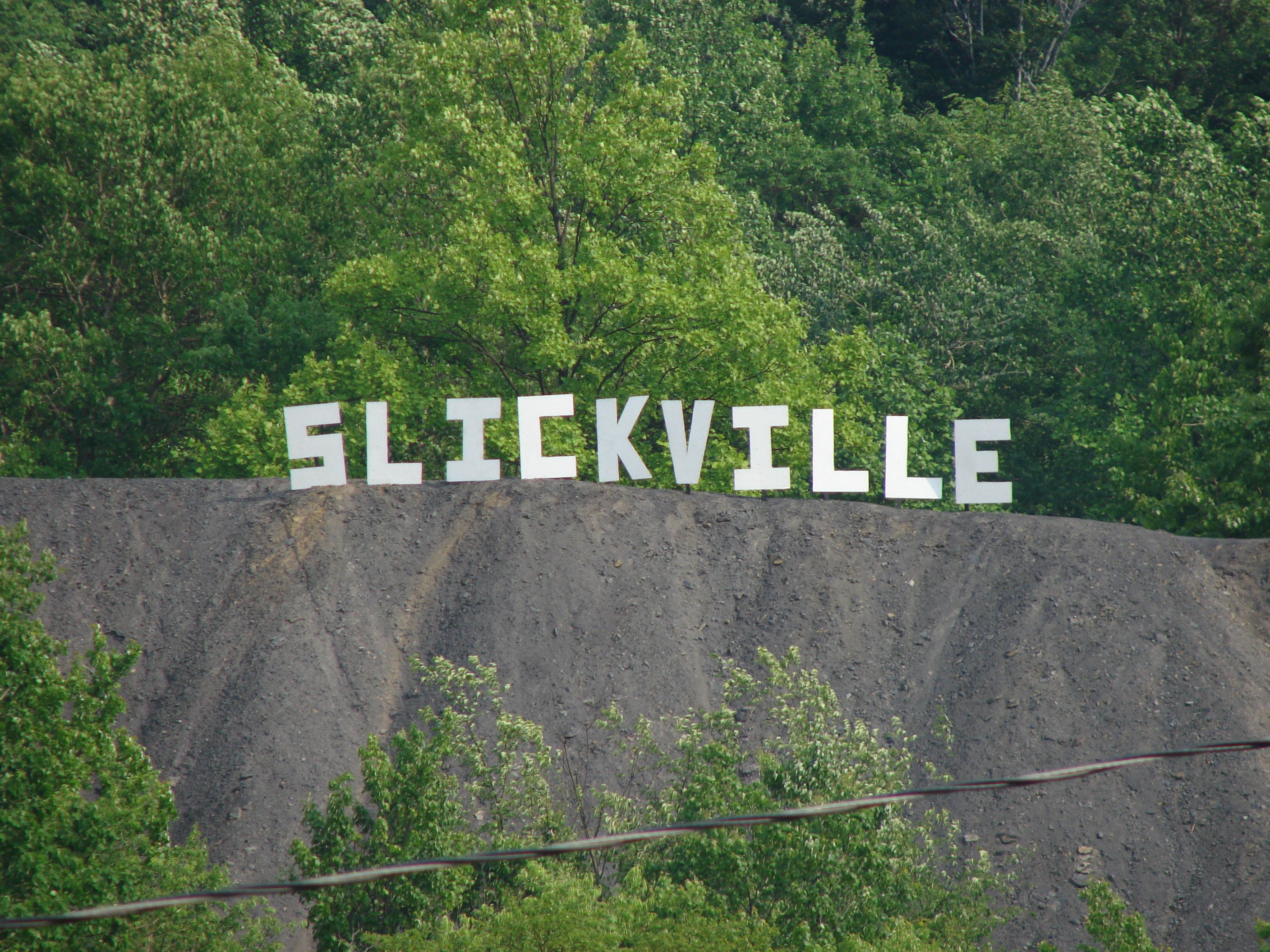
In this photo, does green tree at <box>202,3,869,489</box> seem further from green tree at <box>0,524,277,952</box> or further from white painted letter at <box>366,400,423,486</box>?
green tree at <box>0,524,277,952</box>

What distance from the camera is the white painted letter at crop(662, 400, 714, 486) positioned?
34.6 meters

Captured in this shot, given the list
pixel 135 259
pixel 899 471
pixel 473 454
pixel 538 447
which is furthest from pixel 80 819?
pixel 135 259

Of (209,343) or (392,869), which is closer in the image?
(392,869)

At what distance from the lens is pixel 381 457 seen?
113 feet

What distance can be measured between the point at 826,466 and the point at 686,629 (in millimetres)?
6135

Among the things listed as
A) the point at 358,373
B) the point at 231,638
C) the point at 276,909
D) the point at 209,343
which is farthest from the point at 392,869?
the point at 209,343

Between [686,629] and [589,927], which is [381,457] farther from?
[589,927]

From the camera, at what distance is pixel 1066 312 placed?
49.8 m

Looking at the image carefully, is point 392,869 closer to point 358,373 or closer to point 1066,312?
point 358,373

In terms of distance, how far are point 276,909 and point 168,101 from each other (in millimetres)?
30581

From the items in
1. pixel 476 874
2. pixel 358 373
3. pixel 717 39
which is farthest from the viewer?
pixel 717 39

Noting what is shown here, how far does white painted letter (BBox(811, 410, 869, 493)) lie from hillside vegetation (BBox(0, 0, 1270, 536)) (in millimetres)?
4682

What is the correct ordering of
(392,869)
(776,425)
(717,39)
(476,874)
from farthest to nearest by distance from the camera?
(717,39)
(776,425)
(476,874)
(392,869)

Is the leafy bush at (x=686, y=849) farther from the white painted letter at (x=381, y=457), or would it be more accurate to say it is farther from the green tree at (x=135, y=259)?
the green tree at (x=135, y=259)
